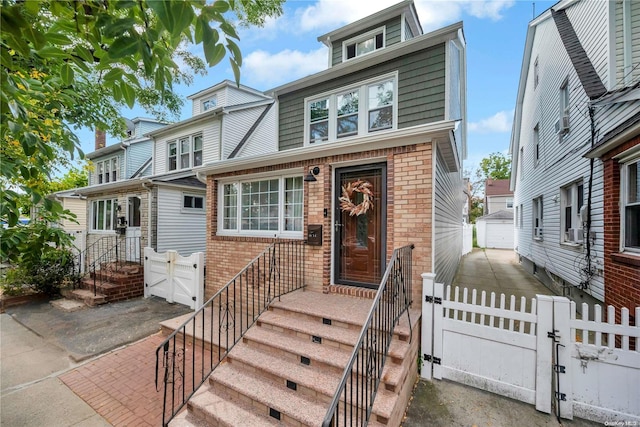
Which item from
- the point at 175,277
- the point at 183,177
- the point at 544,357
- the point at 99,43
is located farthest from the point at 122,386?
the point at 183,177

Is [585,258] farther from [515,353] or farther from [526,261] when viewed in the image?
[526,261]

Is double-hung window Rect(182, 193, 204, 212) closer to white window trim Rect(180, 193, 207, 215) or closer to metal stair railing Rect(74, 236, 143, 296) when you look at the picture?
white window trim Rect(180, 193, 207, 215)

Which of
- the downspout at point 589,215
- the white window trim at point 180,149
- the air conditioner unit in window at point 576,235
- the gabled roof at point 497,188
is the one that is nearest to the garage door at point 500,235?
the gabled roof at point 497,188

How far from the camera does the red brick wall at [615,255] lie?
4199 millimetres

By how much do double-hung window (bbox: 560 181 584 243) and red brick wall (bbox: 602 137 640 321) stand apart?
135 centimetres

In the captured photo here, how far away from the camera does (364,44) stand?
7.86 m

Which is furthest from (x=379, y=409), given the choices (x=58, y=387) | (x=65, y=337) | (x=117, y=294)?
(x=117, y=294)

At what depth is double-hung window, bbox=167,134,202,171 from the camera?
1133 centimetres

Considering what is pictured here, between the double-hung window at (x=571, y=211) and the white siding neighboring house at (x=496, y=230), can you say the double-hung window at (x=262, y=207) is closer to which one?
the double-hung window at (x=571, y=211)

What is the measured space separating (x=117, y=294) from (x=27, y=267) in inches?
113

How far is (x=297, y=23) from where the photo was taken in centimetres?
766

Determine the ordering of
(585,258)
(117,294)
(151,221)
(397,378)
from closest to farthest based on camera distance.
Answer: (397,378)
(585,258)
(117,294)
(151,221)

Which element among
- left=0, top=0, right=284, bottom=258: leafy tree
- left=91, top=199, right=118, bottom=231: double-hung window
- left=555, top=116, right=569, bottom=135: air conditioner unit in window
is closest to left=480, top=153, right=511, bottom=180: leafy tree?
left=555, top=116, right=569, bottom=135: air conditioner unit in window

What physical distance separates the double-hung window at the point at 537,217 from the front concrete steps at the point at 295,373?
27.8 feet
